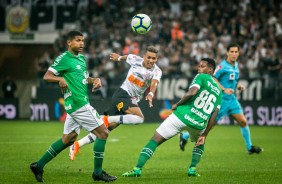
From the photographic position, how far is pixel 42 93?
93.9 ft

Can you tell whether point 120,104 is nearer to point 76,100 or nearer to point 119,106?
point 119,106

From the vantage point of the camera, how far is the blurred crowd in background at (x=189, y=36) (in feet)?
86.2

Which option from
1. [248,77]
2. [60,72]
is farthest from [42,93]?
[60,72]

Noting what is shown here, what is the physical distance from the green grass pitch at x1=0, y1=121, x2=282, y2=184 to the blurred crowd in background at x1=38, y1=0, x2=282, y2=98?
5.52 meters

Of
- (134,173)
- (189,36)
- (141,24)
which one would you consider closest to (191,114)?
(134,173)

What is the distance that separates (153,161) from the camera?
13547mm

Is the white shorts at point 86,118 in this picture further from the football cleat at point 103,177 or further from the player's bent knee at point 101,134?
the football cleat at point 103,177

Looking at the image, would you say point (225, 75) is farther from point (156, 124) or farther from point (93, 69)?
point (93, 69)

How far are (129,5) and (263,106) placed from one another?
9.78 meters

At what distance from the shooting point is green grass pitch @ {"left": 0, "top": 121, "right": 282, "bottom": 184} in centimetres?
1072

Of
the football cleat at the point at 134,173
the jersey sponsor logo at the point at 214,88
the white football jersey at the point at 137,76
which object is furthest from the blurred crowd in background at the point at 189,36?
the football cleat at the point at 134,173

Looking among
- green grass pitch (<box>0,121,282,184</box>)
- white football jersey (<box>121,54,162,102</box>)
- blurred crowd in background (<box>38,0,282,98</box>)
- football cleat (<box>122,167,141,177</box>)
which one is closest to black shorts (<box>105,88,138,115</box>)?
white football jersey (<box>121,54,162,102</box>)

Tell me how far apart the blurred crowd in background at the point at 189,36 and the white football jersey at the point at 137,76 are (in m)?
13.1

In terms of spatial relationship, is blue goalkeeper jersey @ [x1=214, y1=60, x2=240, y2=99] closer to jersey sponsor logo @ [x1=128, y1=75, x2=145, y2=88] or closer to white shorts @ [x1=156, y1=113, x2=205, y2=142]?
jersey sponsor logo @ [x1=128, y1=75, x2=145, y2=88]
